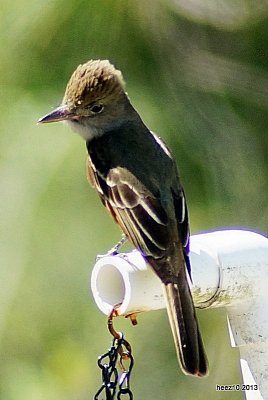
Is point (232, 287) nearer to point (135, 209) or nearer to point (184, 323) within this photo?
point (184, 323)

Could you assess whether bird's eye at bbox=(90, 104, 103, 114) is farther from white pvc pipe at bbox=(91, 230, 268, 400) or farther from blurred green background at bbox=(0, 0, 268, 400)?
white pvc pipe at bbox=(91, 230, 268, 400)

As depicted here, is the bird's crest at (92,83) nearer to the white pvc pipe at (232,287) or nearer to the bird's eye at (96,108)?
the bird's eye at (96,108)

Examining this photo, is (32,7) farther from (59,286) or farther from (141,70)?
(59,286)

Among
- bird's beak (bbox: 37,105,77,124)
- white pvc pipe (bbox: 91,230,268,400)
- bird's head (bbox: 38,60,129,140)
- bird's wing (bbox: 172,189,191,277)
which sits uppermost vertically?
bird's head (bbox: 38,60,129,140)

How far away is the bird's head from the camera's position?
3369 mm

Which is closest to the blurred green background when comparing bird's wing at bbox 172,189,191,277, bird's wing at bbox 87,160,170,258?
bird's wing at bbox 87,160,170,258

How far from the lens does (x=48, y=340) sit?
386 centimetres

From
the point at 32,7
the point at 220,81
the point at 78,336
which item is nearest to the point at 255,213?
the point at 220,81

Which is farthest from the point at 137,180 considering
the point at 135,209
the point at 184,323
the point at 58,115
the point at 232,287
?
the point at 232,287

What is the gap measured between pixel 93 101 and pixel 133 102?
17 centimetres

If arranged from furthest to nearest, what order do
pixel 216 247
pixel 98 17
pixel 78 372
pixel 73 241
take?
pixel 78 372 < pixel 73 241 < pixel 98 17 < pixel 216 247

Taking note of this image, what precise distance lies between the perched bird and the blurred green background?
91mm

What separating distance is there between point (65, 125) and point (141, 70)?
0.26 metres

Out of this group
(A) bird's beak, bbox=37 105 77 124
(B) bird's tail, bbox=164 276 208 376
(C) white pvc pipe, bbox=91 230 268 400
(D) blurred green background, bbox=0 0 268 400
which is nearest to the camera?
(C) white pvc pipe, bbox=91 230 268 400
